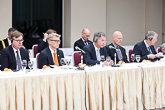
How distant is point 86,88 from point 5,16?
13.8ft

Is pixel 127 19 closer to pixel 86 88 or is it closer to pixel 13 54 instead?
pixel 13 54

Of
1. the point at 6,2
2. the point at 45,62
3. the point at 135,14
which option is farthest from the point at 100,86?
the point at 135,14

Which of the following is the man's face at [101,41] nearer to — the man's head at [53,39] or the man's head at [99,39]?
the man's head at [99,39]

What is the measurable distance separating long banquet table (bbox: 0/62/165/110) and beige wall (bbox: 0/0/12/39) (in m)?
3.77

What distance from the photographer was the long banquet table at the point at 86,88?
12.4 feet

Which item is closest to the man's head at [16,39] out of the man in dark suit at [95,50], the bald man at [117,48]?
the man in dark suit at [95,50]

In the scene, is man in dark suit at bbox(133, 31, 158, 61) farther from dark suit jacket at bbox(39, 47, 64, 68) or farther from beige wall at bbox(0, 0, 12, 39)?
beige wall at bbox(0, 0, 12, 39)

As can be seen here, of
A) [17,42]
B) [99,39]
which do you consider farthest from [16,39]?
[99,39]

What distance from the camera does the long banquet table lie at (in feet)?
12.4

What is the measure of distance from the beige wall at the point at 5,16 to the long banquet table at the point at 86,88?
3775 millimetres

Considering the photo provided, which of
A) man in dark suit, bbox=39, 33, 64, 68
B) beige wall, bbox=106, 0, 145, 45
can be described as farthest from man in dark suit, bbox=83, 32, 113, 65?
beige wall, bbox=106, 0, 145, 45

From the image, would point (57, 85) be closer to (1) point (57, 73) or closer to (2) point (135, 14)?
(1) point (57, 73)

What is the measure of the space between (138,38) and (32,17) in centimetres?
378

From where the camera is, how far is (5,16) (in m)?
7.73
